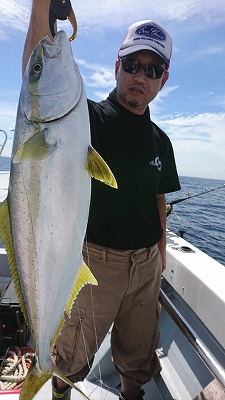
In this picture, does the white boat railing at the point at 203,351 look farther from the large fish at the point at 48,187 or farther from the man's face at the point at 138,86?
the man's face at the point at 138,86

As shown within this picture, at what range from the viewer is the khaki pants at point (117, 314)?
237 cm

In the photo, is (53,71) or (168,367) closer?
(53,71)

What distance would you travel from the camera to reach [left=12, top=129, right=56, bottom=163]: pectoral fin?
4.85 feet

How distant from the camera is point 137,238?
96.5 inches

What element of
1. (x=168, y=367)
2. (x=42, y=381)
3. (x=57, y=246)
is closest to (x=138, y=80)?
(x=57, y=246)

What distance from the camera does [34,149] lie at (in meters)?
1.49

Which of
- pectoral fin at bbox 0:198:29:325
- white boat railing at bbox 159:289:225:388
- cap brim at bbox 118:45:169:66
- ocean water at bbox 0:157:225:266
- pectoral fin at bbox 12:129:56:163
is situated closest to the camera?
pectoral fin at bbox 12:129:56:163

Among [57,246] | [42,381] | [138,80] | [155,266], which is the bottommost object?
[42,381]

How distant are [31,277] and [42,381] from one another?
1.88ft

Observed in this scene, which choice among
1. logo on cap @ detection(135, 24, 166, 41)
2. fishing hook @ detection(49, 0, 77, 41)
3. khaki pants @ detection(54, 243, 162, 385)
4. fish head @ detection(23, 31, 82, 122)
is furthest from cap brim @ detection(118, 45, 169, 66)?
khaki pants @ detection(54, 243, 162, 385)

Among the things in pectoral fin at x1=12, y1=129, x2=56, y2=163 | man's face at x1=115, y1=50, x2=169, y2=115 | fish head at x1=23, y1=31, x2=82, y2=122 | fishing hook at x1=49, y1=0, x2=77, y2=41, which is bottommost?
pectoral fin at x1=12, y1=129, x2=56, y2=163

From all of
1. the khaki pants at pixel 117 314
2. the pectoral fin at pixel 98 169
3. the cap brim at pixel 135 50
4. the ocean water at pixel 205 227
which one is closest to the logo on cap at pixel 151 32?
the cap brim at pixel 135 50

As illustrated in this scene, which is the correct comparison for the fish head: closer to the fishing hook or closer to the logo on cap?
the fishing hook

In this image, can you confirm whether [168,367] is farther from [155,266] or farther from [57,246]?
[57,246]
